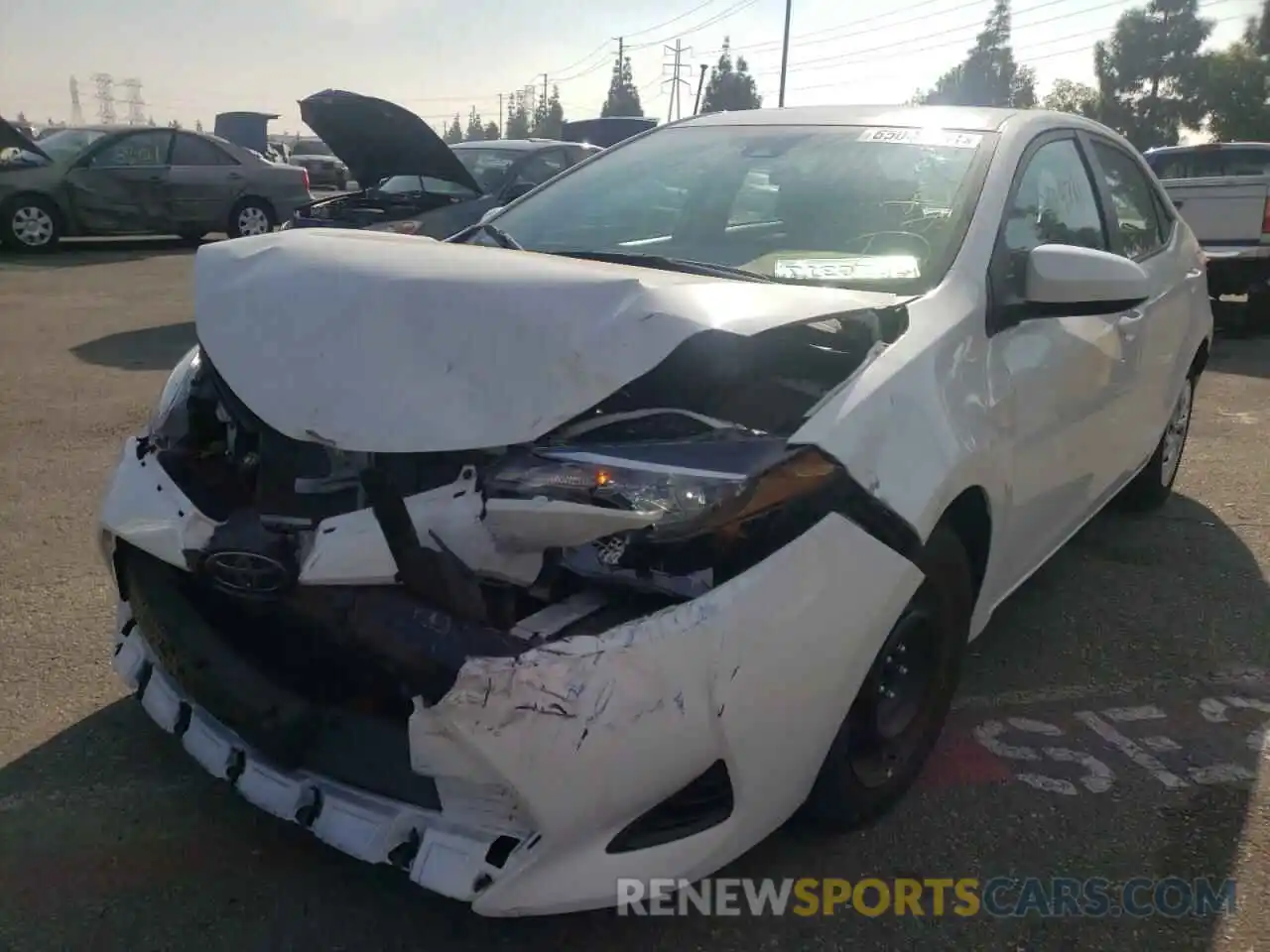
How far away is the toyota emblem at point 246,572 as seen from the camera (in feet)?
6.72

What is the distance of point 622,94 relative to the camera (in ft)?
278

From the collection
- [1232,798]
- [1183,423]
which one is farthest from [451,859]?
[1183,423]

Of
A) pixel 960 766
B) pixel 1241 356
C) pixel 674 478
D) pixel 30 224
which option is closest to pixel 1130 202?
pixel 960 766

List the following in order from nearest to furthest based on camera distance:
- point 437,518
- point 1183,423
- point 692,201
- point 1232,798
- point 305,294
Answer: point 437,518, point 305,294, point 1232,798, point 692,201, point 1183,423

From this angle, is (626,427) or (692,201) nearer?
(626,427)

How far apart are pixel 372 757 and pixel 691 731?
626mm

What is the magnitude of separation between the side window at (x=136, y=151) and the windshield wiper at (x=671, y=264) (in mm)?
→ 12300

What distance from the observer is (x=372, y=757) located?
2096 mm

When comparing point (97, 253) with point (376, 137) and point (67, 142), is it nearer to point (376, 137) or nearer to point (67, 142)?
point (67, 142)

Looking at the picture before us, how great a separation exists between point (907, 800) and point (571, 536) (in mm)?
1278

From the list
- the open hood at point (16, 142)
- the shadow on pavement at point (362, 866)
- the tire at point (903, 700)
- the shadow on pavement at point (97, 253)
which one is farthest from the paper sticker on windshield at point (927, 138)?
the open hood at point (16, 142)

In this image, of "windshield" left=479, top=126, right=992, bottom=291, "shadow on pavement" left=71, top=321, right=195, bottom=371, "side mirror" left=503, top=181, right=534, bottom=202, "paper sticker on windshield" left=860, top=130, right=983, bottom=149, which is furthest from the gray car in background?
"paper sticker on windshield" left=860, top=130, right=983, bottom=149

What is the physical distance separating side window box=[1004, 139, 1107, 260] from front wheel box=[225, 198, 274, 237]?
1247cm

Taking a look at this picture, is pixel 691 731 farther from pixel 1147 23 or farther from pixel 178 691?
pixel 1147 23
